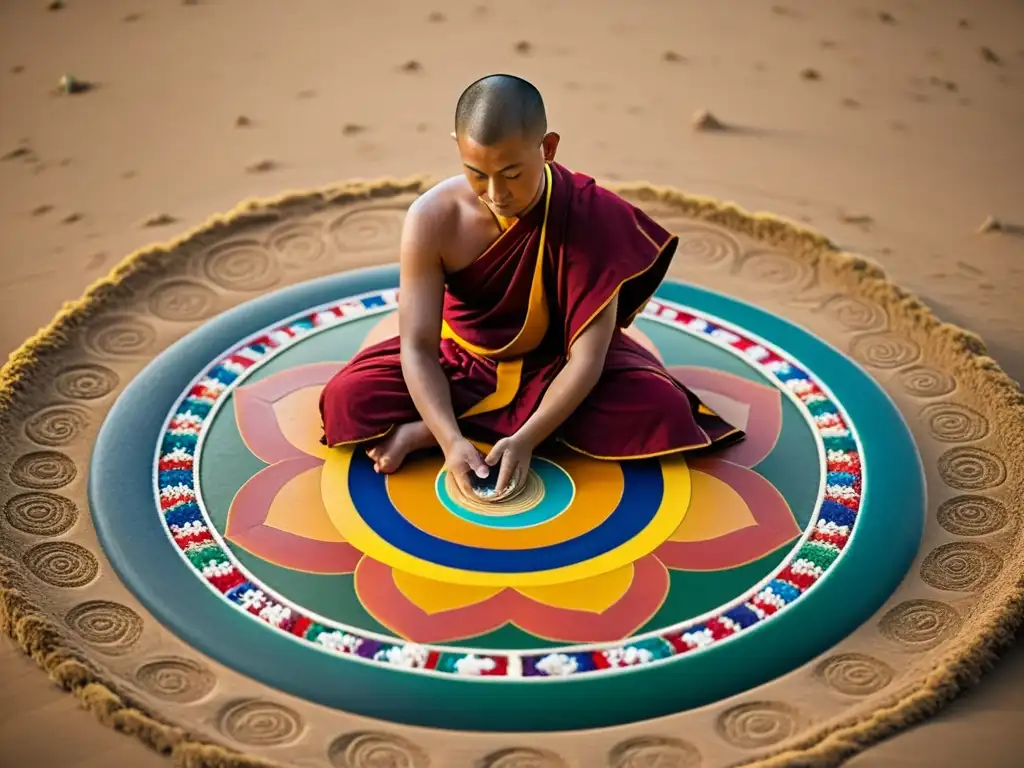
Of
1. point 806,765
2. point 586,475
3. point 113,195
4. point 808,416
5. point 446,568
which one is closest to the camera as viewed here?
point 806,765

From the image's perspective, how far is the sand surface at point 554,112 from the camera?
539 centimetres

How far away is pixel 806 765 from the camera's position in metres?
3.28

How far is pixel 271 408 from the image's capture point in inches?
176

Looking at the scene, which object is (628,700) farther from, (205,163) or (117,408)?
(205,163)

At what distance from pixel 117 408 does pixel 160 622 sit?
0.95m

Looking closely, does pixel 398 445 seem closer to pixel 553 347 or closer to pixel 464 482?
pixel 464 482

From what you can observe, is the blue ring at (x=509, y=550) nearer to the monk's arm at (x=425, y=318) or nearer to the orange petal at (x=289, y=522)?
the orange petal at (x=289, y=522)

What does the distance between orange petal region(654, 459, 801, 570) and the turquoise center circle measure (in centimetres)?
31

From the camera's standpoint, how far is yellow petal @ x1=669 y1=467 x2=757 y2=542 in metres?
3.98

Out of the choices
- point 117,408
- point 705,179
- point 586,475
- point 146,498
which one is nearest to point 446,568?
point 586,475

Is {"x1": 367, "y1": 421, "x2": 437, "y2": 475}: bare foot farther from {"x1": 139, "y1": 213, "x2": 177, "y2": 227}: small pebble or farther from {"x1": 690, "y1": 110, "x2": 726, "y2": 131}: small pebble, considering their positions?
{"x1": 690, "y1": 110, "x2": 726, "y2": 131}: small pebble

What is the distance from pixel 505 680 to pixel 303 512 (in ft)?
2.70

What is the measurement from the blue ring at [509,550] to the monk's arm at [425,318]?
9.2 inches

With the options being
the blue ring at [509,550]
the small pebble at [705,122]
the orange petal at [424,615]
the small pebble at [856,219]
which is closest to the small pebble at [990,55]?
the small pebble at [705,122]
